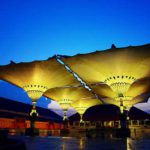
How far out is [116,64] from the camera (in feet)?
88.9

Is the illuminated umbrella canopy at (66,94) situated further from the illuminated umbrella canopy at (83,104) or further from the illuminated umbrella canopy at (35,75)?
the illuminated umbrella canopy at (35,75)

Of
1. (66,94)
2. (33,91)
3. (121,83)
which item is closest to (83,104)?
(66,94)

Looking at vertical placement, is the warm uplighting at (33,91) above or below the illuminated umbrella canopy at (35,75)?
below

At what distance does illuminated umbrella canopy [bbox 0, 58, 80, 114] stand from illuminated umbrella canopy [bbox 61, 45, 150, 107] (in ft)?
9.13

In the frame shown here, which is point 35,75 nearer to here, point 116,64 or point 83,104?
point 116,64

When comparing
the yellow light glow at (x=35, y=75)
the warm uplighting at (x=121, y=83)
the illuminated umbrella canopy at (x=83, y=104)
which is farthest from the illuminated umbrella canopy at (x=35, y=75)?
the illuminated umbrella canopy at (x=83, y=104)

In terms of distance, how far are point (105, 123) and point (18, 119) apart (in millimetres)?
21136

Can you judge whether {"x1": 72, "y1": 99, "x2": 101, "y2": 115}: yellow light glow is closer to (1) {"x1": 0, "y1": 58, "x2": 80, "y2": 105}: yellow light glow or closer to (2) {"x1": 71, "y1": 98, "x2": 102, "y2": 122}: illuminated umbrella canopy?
(2) {"x1": 71, "y1": 98, "x2": 102, "y2": 122}: illuminated umbrella canopy

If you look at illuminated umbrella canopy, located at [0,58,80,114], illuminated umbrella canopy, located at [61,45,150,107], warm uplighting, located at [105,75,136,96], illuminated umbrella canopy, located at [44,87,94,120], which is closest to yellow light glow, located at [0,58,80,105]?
illuminated umbrella canopy, located at [0,58,80,114]

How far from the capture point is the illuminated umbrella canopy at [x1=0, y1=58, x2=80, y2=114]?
30391mm

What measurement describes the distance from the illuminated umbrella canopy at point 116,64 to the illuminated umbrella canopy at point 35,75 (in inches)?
110

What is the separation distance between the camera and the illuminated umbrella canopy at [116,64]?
82.5ft

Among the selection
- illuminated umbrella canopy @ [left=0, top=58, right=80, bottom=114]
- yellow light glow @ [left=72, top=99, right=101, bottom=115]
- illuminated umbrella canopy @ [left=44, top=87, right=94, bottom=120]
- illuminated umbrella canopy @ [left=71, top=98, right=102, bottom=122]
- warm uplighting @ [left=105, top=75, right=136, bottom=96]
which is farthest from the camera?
yellow light glow @ [left=72, top=99, right=101, bottom=115]

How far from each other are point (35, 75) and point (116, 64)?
37.0ft
